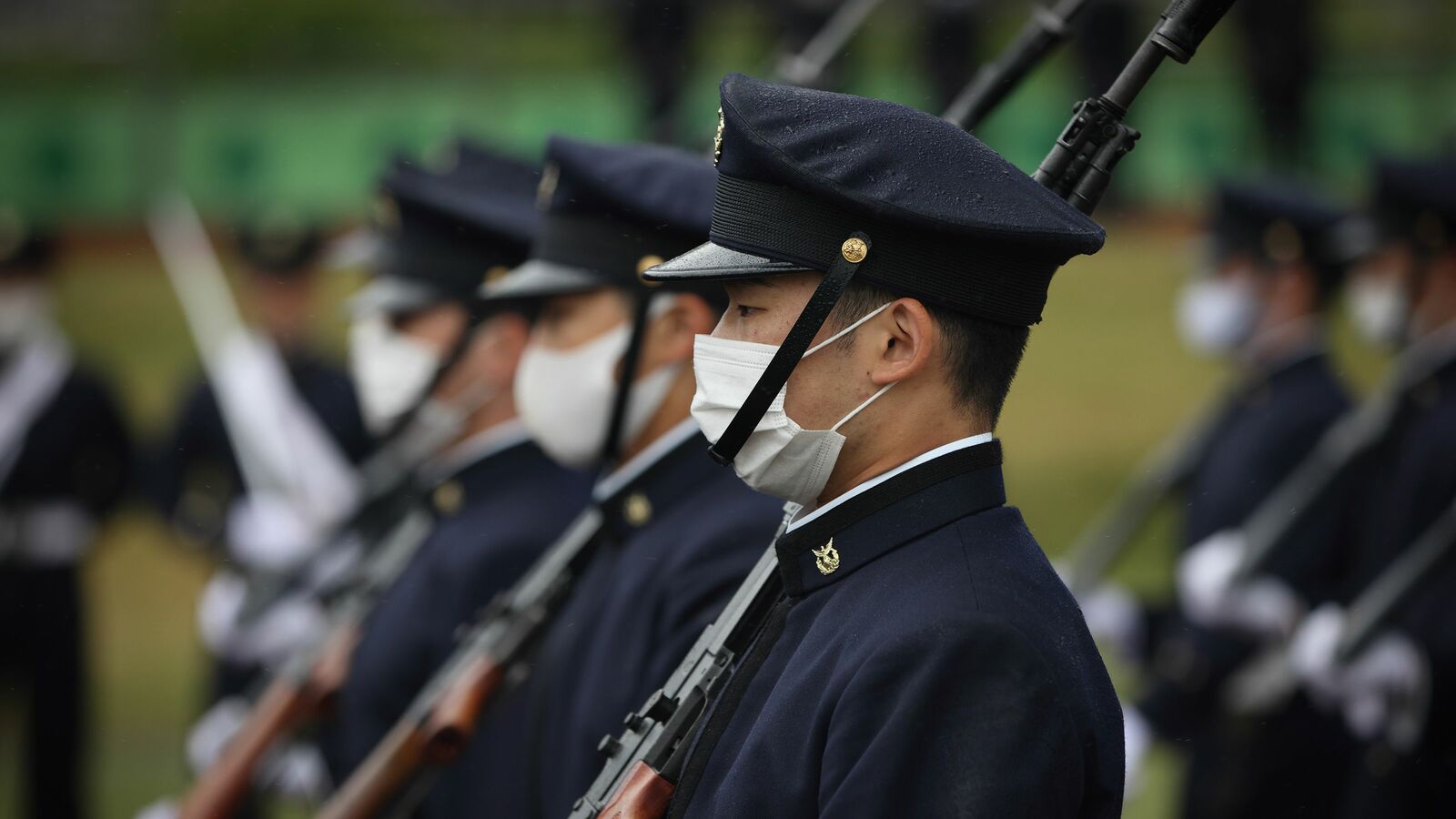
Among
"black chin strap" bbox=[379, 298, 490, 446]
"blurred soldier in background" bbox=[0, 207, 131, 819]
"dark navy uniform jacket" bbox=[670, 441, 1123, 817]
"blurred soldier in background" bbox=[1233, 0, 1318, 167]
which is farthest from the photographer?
"blurred soldier in background" bbox=[1233, 0, 1318, 167]

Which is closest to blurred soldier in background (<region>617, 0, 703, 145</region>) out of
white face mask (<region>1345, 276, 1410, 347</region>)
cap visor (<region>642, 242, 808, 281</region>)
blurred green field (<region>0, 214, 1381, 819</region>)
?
blurred green field (<region>0, 214, 1381, 819</region>)

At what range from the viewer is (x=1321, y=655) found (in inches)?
221

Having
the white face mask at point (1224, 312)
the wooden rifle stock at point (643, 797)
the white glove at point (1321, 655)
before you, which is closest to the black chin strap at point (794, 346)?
the wooden rifle stock at point (643, 797)

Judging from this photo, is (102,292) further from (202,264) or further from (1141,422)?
(1141,422)

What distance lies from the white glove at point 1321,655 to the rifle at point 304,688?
276 centimetres

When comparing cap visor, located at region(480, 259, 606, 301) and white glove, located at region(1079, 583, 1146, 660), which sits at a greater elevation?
cap visor, located at region(480, 259, 606, 301)

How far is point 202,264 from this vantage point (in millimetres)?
12797

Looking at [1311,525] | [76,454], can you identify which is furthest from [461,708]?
[76,454]

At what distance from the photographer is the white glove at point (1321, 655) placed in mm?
5504

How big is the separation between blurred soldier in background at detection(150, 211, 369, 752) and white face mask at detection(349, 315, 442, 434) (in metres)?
1.42

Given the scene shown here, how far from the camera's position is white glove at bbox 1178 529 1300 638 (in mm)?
6227

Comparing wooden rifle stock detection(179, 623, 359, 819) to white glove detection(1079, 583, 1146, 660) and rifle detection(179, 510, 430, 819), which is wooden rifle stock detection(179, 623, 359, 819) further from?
white glove detection(1079, 583, 1146, 660)

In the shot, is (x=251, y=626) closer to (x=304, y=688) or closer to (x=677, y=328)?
(x=304, y=688)

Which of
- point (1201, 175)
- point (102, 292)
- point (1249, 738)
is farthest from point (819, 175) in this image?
point (102, 292)
